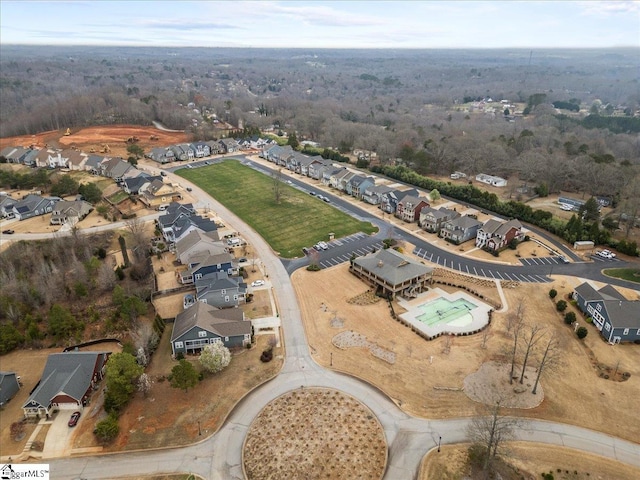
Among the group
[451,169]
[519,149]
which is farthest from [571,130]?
[451,169]

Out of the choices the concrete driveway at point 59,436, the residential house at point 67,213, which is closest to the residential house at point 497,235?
the concrete driveway at point 59,436

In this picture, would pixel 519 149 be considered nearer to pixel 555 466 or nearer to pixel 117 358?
Result: pixel 555 466

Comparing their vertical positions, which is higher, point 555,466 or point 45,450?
point 555,466

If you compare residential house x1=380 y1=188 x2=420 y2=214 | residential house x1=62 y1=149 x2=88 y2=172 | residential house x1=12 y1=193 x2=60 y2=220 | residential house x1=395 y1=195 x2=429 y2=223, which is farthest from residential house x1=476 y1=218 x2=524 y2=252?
residential house x1=62 y1=149 x2=88 y2=172

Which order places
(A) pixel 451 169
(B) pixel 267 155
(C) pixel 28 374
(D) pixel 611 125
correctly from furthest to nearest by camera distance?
(D) pixel 611 125 < (B) pixel 267 155 < (A) pixel 451 169 < (C) pixel 28 374

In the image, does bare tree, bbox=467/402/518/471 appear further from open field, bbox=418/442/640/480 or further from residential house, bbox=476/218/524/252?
residential house, bbox=476/218/524/252

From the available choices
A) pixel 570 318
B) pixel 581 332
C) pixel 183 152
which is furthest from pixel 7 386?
pixel 183 152
